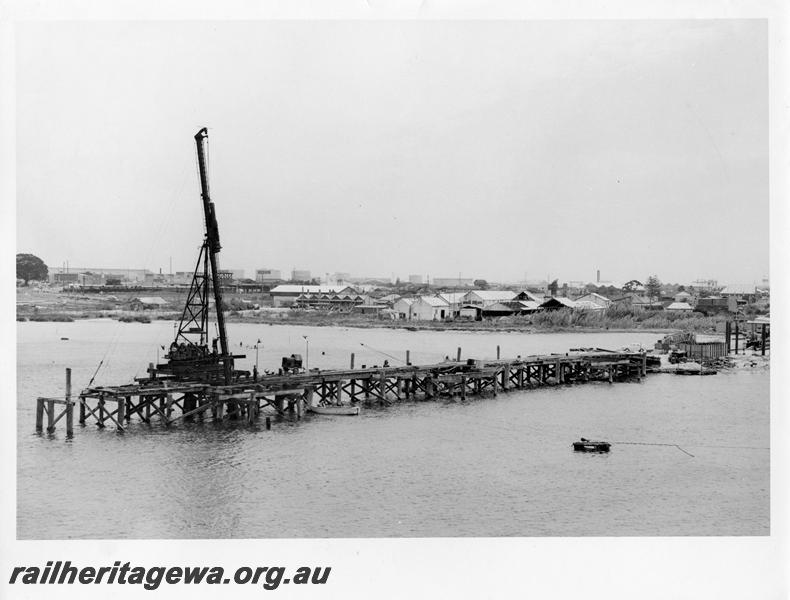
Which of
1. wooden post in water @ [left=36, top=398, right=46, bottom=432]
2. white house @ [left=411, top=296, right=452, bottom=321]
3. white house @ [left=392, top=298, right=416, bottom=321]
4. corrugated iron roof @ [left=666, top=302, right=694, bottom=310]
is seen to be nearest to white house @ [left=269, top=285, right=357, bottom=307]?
white house @ [left=392, top=298, right=416, bottom=321]

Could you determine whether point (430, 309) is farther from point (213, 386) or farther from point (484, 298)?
point (213, 386)

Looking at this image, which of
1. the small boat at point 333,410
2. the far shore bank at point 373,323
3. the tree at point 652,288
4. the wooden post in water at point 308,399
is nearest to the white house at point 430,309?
the far shore bank at point 373,323

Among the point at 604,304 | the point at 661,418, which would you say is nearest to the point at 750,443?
the point at 661,418

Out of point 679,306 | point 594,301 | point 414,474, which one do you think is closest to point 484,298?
point 594,301

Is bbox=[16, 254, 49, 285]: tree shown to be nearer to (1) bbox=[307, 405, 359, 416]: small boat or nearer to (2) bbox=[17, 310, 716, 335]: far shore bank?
(1) bbox=[307, 405, 359, 416]: small boat

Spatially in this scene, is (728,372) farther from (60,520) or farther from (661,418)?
(60,520)
